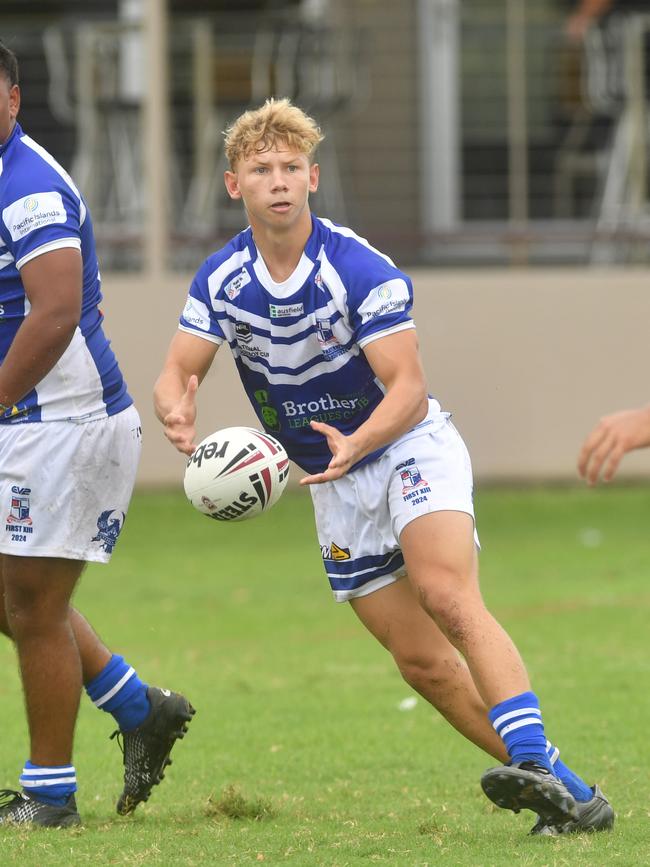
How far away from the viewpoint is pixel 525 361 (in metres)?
16.0

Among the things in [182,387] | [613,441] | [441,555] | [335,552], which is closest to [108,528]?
[182,387]

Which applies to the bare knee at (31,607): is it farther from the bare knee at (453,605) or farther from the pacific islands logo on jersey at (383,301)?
the pacific islands logo on jersey at (383,301)

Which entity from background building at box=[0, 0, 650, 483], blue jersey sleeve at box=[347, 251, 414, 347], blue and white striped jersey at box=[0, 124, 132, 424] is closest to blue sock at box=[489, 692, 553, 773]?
blue jersey sleeve at box=[347, 251, 414, 347]

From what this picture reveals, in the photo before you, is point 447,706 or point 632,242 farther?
point 632,242

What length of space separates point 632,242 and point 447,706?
1188 centimetres

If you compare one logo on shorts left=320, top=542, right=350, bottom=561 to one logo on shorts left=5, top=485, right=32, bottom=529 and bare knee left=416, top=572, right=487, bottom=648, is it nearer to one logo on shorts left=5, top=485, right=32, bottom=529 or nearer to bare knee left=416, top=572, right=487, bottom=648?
bare knee left=416, top=572, right=487, bottom=648

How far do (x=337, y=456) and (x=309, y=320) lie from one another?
0.60 meters

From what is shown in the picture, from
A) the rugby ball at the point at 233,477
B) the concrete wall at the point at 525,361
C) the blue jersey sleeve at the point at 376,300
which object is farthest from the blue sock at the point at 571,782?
the concrete wall at the point at 525,361

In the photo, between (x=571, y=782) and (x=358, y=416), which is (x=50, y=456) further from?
(x=571, y=782)

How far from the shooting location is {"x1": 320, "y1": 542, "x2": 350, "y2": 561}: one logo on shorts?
218 inches

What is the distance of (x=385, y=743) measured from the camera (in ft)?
23.1

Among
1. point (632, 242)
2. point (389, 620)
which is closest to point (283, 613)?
point (389, 620)

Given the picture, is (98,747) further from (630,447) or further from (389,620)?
(630,447)

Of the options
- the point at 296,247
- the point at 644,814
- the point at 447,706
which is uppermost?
the point at 296,247
